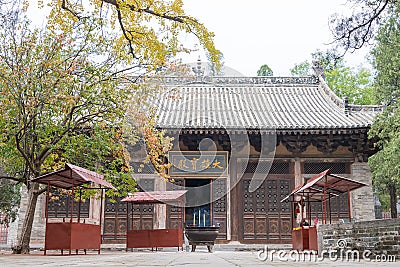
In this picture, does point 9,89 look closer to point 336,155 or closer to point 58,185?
point 58,185

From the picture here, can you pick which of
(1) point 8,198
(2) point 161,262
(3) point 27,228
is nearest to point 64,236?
(3) point 27,228

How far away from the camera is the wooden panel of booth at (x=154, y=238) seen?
11.5 metres

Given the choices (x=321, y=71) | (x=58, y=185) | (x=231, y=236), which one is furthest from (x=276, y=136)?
(x=58, y=185)

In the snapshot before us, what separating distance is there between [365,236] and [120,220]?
7647mm

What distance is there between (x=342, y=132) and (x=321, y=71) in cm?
577

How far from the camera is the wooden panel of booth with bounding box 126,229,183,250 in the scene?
1152cm

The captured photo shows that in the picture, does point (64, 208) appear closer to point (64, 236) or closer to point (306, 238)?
point (64, 236)

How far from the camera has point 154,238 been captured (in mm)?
11562

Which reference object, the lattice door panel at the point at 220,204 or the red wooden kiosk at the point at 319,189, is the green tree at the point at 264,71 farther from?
the red wooden kiosk at the point at 319,189

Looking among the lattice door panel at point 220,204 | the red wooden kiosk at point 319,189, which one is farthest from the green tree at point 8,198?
the red wooden kiosk at point 319,189

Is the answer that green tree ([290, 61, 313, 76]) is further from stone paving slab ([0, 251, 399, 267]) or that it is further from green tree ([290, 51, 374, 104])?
stone paving slab ([0, 251, 399, 267])

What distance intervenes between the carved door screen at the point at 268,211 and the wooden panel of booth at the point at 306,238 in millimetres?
2849

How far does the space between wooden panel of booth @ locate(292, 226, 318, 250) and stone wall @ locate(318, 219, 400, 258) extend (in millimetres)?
288

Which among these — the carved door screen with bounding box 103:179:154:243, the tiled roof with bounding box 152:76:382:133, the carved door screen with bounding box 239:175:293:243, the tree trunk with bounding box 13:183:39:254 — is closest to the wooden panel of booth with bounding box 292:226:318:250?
the carved door screen with bounding box 239:175:293:243
